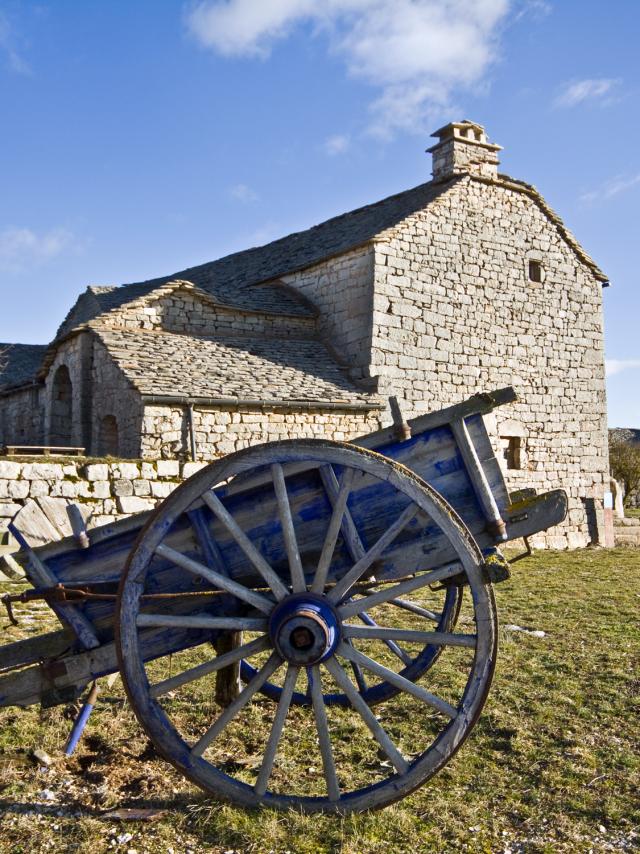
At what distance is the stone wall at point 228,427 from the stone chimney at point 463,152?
638 centimetres

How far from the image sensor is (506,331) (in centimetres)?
1648

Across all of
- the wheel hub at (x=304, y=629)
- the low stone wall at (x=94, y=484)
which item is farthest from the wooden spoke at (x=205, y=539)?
the low stone wall at (x=94, y=484)

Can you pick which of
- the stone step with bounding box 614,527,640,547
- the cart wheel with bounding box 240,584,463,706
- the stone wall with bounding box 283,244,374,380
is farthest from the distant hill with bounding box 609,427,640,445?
the cart wheel with bounding box 240,584,463,706

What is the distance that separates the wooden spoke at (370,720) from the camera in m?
3.10

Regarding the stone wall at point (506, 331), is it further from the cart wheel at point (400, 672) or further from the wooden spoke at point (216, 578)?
the wooden spoke at point (216, 578)

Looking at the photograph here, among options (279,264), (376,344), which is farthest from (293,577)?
(279,264)

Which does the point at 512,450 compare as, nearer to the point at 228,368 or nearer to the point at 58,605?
the point at 228,368

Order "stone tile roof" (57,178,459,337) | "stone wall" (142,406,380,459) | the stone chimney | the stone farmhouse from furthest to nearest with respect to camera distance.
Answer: the stone chimney < "stone tile roof" (57,178,459,337) < the stone farmhouse < "stone wall" (142,406,380,459)

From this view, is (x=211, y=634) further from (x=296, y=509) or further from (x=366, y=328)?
(x=366, y=328)

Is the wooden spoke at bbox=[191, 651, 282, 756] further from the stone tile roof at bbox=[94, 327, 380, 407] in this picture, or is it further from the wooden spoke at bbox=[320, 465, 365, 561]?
the stone tile roof at bbox=[94, 327, 380, 407]

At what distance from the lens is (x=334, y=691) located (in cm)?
511

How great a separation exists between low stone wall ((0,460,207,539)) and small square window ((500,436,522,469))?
25.0ft

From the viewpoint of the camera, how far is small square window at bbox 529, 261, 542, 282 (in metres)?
17.3

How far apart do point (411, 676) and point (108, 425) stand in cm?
1148
